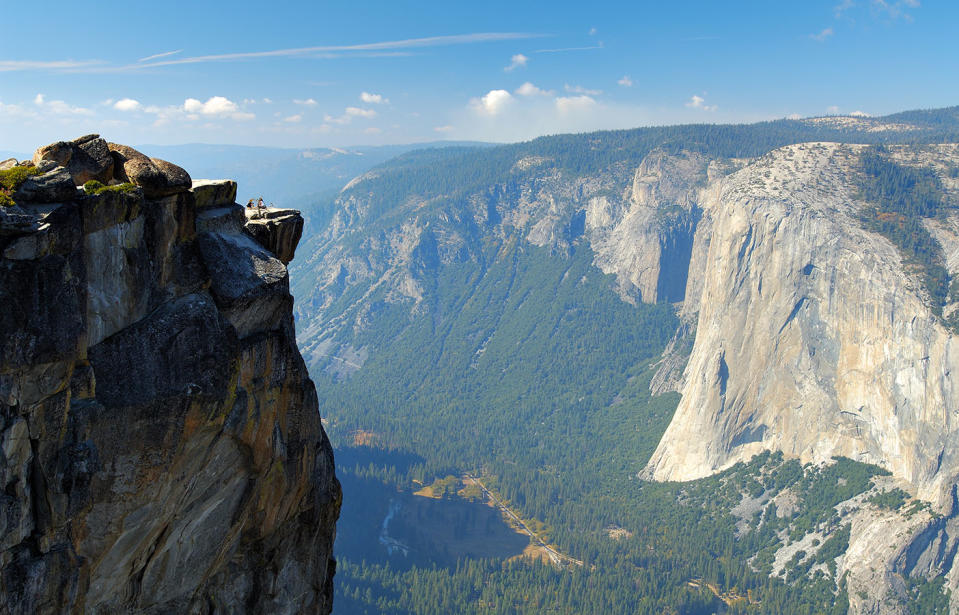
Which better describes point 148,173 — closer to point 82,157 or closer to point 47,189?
point 82,157

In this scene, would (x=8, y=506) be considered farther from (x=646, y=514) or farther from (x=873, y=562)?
(x=646, y=514)

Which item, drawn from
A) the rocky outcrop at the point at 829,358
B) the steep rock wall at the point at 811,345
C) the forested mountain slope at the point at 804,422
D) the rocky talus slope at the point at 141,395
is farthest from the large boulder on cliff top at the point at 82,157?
the steep rock wall at the point at 811,345

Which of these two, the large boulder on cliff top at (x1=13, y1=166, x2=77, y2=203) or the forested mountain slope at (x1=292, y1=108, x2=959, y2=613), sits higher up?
the large boulder on cliff top at (x1=13, y1=166, x2=77, y2=203)

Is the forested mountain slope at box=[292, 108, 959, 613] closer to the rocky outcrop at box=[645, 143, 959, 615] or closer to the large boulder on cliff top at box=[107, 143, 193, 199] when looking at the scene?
the rocky outcrop at box=[645, 143, 959, 615]

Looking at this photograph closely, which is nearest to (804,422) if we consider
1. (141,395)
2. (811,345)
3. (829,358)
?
(829,358)

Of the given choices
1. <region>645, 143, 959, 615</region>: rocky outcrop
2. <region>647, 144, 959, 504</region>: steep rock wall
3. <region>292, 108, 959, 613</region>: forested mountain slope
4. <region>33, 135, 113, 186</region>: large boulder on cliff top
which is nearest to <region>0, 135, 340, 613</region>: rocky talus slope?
<region>33, 135, 113, 186</region>: large boulder on cliff top

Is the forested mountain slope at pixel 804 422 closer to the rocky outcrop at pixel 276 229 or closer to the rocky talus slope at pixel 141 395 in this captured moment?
the rocky talus slope at pixel 141 395
